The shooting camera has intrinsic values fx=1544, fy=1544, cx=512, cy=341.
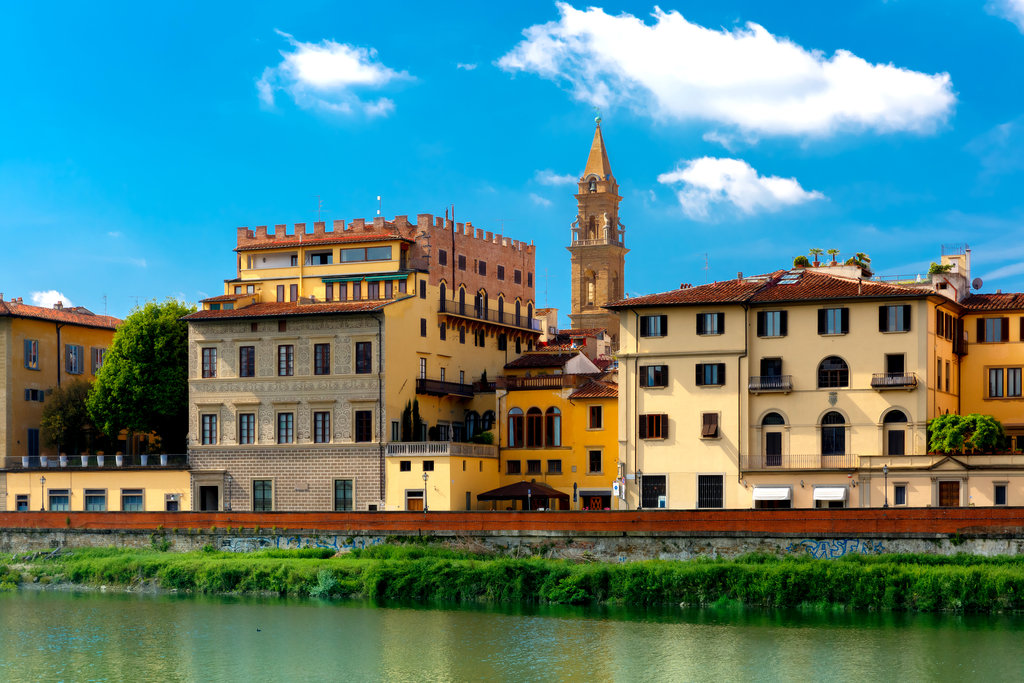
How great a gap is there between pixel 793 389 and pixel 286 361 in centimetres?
2096

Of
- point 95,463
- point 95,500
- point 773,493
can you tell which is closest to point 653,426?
point 773,493

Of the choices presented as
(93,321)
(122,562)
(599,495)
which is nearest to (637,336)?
(599,495)

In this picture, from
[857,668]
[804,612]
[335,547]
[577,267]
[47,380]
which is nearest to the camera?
[857,668]

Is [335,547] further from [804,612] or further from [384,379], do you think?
[804,612]

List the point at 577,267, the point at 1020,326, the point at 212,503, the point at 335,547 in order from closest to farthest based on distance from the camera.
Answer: the point at 335,547 < the point at 1020,326 < the point at 212,503 < the point at 577,267

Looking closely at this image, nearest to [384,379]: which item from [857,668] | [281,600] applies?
[281,600]

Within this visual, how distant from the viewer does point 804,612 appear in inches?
1767

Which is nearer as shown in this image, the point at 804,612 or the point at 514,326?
the point at 804,612

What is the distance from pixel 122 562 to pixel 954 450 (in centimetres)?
2992

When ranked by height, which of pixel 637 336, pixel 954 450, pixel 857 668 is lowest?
pixel 857 668

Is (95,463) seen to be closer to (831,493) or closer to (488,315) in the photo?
(488,315)

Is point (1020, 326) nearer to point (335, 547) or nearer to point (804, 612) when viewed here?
point (804, 612)

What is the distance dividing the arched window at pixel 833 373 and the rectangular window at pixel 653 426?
5.99 m

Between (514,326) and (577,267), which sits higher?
(577,267)
